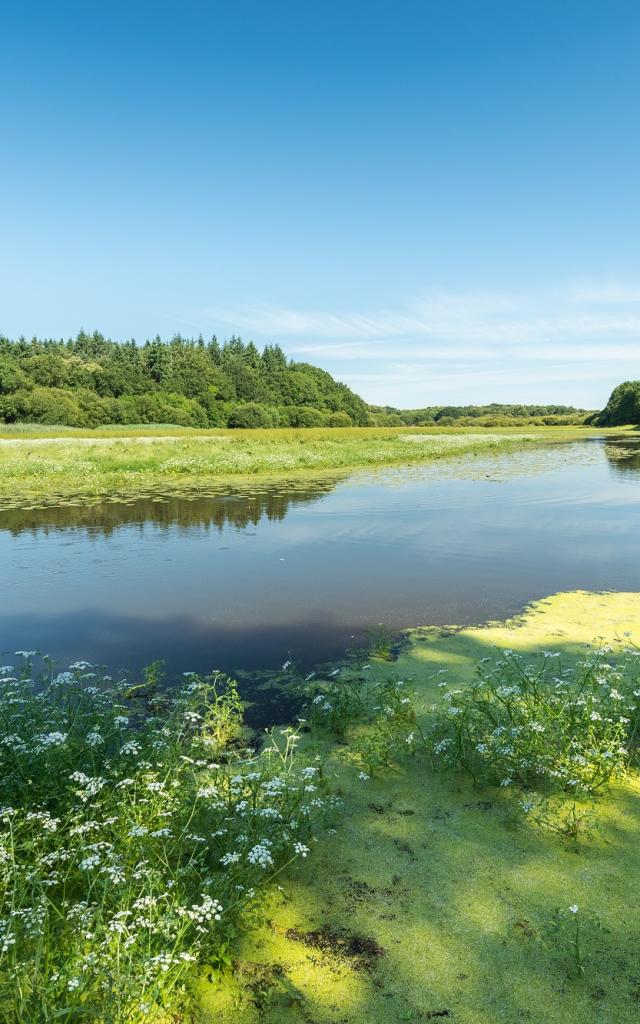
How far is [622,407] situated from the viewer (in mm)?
108938

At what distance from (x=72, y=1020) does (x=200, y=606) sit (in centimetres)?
721

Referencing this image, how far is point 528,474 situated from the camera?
31234 millimetres

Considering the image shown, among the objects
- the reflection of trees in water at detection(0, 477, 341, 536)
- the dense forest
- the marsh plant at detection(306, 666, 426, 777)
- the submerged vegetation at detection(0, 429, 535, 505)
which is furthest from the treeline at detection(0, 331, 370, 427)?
the marsh plant at detection(306, 666, 426, 777)

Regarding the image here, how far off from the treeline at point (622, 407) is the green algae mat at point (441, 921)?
116204mm

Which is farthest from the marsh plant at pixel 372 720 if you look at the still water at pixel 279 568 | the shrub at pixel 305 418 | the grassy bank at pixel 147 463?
the shrub at pixel 305 418

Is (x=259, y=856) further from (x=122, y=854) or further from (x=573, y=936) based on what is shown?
(x=573, y=936)

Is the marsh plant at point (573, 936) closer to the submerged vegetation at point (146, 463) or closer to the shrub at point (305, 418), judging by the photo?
the submerged vegetation at point (146, 463)

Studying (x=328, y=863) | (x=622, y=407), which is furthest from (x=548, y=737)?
(x=622, y=407)

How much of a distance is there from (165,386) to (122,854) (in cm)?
11480

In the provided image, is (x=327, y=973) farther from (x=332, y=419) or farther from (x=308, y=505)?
(x=332, y=419)

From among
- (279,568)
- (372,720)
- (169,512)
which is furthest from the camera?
(169,512)

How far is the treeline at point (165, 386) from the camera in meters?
89.4

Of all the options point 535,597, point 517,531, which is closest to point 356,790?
point 535,597

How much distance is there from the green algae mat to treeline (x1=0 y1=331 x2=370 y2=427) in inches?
3552
